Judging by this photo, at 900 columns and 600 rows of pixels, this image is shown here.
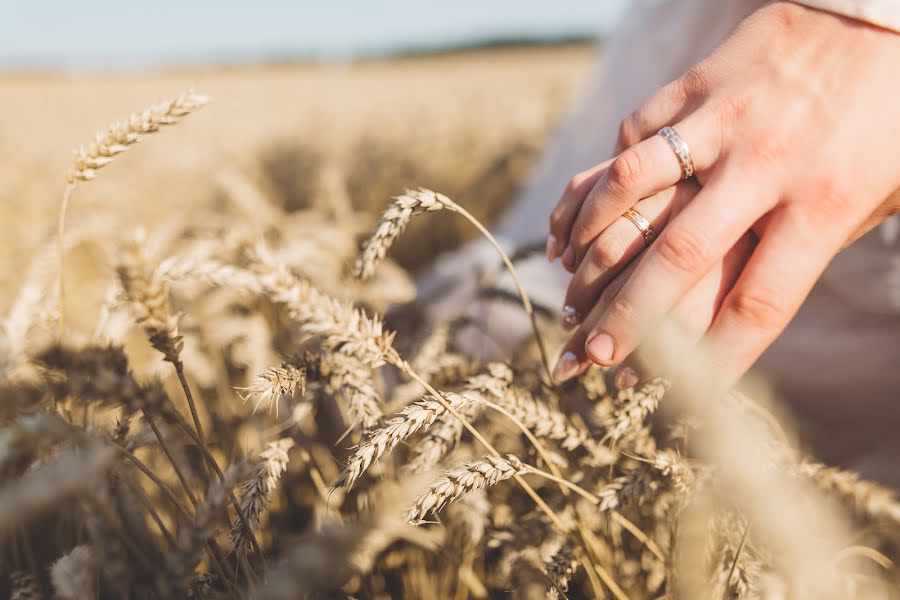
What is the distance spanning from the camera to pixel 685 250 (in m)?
0.96

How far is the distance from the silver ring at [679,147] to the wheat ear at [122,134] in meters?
0.76

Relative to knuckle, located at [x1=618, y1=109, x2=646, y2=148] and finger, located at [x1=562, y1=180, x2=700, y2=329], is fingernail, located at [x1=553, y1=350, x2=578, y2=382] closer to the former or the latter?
finger, located at [x1=562, y1=180, x2=700, y2=329]

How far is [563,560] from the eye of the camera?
3.14 ft

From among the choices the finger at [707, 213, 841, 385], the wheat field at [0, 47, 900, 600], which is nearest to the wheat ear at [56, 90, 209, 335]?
the wheat field at [0, 47, 900, 600]

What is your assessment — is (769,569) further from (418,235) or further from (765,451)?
(418,235)

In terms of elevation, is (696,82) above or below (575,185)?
above

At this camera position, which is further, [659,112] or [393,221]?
[659,112]

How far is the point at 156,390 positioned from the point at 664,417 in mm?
1038

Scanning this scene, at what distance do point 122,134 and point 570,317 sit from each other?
0.85 m

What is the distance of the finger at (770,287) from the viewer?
99 centimetres

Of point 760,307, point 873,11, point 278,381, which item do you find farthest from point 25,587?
point 873,11

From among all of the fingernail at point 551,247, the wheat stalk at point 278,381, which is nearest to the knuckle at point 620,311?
the fingernail at point 551,247

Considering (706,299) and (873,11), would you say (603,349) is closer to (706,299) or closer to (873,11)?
(706,299)

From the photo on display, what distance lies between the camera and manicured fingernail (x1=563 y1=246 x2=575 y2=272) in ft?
3.77
